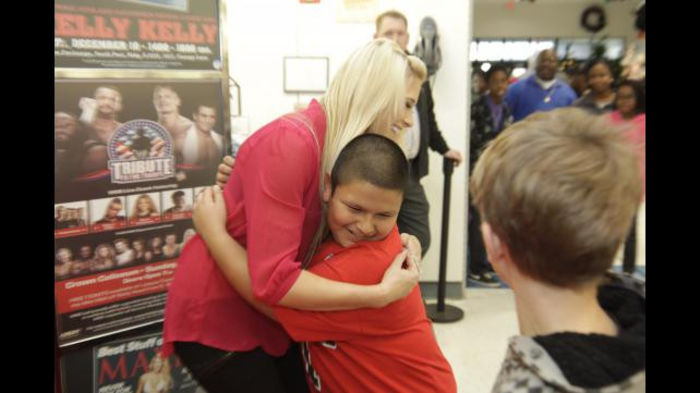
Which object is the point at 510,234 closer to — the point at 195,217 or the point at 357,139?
the point at 357,139

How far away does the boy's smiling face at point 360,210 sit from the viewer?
131 centimetres

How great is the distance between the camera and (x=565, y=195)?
0.76m

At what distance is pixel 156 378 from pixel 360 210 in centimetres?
137

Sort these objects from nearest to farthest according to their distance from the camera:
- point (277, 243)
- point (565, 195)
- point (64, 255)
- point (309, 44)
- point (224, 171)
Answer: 1. point (565, 195)
2. point (277, 243)
3. point (224, 171)
4. point (64, 255)
5. point (309, 44)

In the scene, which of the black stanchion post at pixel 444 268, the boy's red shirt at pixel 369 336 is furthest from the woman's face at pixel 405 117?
the black stanchion post at pixel 444 268

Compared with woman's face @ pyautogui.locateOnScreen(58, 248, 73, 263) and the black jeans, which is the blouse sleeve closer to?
the black jeans

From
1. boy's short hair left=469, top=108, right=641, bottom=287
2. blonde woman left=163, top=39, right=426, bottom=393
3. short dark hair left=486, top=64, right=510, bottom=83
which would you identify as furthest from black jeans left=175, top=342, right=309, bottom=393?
short dark hair left=486, top=64, right=510, bottom=83

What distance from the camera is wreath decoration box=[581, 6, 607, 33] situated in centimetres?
805

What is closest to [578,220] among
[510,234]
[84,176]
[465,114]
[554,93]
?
[510,234]

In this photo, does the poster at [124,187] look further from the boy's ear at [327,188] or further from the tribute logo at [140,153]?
the boy's ear at [327,188]

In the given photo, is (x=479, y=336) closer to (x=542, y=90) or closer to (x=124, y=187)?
(x=542, y=90)

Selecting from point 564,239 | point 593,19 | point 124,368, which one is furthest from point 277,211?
point 593,19
